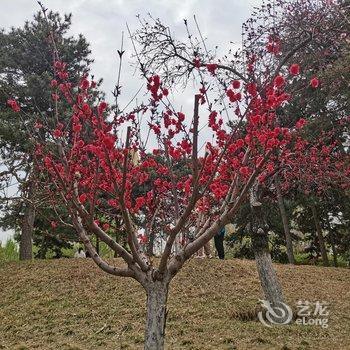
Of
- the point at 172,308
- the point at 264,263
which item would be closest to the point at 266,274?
the point at 264,263

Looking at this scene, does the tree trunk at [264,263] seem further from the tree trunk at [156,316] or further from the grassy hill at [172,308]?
the tree trunk at [156,316]

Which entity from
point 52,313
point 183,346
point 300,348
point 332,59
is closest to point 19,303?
point 52,313

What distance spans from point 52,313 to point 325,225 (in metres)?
13.5

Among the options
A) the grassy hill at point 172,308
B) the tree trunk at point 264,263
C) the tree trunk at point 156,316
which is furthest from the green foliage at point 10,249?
the tree trunk at point 156,316

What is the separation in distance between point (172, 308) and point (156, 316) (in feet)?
14.4

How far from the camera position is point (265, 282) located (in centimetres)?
729

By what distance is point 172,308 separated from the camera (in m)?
8.12

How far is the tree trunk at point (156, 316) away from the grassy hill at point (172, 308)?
243 cm

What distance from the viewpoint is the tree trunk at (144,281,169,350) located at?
3.84 m

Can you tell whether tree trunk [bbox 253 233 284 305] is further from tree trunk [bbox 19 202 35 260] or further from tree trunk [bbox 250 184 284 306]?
tree trunk [bbox 19 202 35 260]

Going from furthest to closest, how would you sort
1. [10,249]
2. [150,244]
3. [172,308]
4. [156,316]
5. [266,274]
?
[10,249] → [172,308] → [266,274] → [150,244] → [156,316]

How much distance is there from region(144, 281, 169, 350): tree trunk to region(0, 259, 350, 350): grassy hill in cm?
243

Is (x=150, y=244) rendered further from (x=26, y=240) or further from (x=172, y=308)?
(x=26, y=240)

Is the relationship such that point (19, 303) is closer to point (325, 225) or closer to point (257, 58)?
point (257, 58)
